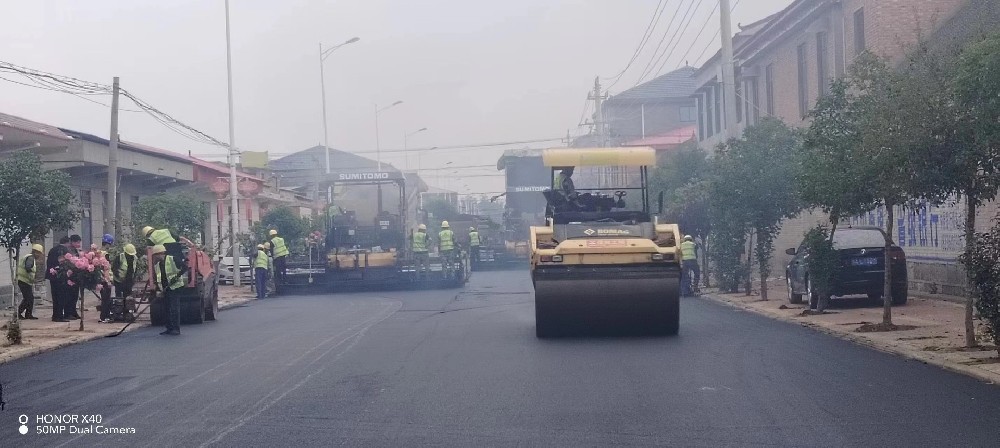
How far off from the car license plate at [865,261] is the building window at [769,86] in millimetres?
18799

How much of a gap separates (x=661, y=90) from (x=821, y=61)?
40103 millimetres

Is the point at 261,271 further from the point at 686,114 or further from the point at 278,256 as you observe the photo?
the point at 686,114

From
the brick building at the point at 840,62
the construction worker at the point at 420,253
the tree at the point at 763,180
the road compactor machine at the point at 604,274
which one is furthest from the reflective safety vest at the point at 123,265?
the brick building at the point at 840,62

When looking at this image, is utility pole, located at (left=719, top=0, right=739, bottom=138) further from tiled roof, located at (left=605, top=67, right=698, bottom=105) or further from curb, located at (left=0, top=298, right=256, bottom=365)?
tiled roof, located at (left=605, top=67, right=698, bottom=105)

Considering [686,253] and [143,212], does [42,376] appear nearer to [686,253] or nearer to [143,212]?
[143,212]

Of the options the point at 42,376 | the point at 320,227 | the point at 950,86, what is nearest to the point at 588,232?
the point at 950,86

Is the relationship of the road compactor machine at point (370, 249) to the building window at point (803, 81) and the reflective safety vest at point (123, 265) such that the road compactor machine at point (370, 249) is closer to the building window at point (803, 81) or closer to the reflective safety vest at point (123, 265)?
the reflective safety vest at point (123, 265)

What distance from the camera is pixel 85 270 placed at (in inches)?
776

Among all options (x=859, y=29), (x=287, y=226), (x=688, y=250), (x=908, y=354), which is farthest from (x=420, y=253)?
(x=908, y=354)

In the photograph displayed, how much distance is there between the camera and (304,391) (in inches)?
417

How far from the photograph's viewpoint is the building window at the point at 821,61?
31859mm

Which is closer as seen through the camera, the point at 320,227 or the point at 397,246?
the point at 397,246

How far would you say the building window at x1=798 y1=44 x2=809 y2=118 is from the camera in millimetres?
33812

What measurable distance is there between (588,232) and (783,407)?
6558 millimetres
